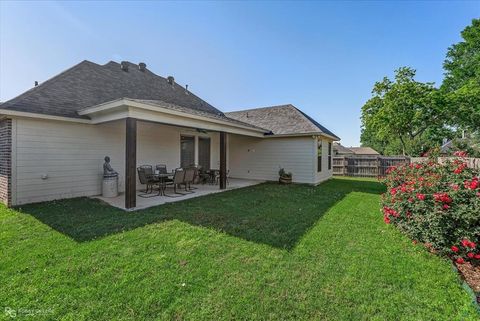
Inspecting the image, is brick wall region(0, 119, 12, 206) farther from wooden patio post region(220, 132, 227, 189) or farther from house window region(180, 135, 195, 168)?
wooden patio post region(220, 132, 227, 189)

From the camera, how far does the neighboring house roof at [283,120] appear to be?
462 inches

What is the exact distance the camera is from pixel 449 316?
2.17 m

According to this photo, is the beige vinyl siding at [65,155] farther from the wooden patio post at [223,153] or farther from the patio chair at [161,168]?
the wooden patio post at [223,153]

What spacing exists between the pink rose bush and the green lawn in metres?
0.29

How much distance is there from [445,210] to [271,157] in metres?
9.40

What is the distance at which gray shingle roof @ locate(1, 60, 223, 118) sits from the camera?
21.7ft

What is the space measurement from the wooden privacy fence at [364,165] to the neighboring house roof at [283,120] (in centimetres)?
464

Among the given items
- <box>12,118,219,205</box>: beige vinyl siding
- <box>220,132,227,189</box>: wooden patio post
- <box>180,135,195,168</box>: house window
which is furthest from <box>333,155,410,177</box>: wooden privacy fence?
<box>12,118,219,205</box>: beige vinyl siding

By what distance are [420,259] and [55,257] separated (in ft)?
18.3

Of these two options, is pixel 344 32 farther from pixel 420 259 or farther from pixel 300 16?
pixel 420 259

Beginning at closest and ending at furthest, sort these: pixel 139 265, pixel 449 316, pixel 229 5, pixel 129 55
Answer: pixel 449 316
pixel 139 265
pixel 229 5
pixel 129 55

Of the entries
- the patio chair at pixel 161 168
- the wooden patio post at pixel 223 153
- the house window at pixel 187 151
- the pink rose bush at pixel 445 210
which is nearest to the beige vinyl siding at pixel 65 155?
the patio chair at pixel 161 168

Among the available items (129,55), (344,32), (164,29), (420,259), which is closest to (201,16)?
(164,29)

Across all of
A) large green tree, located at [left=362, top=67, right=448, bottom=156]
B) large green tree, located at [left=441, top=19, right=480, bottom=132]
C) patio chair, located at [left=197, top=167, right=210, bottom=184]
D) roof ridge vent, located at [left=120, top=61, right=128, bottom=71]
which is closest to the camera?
patio chair, located at [left=197, top=167, right=210, bottom=184]
